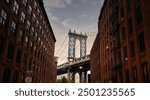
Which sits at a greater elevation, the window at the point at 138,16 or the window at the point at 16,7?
the window at the point at 16,7

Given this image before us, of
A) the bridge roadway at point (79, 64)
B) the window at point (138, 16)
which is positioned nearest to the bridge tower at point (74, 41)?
the bridge roadway at point (79, 64)

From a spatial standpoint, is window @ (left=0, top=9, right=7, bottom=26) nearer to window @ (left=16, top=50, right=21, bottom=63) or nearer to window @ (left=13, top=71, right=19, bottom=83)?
window @ (left=16, top=50, right=21, bottom=63)

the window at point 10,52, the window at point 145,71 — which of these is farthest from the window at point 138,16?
the window at point 10,52

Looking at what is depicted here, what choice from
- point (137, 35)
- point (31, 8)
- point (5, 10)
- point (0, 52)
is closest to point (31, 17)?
point (31, 8)

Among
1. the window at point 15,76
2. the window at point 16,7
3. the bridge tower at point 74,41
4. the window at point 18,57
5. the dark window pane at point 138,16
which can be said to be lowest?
the window at point 15,76

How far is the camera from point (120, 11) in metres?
26.2

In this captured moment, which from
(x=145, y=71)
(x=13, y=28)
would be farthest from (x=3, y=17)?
(x=145, y=71)

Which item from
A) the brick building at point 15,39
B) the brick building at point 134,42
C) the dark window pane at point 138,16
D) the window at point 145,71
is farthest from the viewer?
the brick building at point 15,39

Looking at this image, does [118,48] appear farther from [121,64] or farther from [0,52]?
[0,52]

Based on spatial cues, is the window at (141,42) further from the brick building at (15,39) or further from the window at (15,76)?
the window at (15,76)

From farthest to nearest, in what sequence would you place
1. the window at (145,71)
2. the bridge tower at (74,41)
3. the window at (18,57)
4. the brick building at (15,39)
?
the bridge tower at (74,41)
the window at (18,57)
the brick building at (15,39)
the window at (145,71)

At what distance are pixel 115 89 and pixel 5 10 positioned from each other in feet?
64.2

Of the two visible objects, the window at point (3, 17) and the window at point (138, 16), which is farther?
the window at point (3, 17)

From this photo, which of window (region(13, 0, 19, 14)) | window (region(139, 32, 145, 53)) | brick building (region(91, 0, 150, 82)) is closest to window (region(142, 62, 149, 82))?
brick building (region(91, 0, 150, 82))
